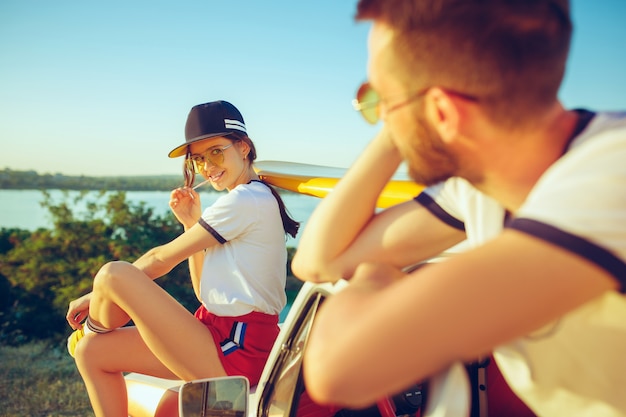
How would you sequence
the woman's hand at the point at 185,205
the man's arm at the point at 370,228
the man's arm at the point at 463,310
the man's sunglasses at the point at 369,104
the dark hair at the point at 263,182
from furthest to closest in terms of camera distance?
the woman's hand at the point at 185,205
the dark hair at the point at 263,182
the man's arm at the point at 370,228
the man's sunglasses at the point at 369,104
the man's arm at the point at 463,310

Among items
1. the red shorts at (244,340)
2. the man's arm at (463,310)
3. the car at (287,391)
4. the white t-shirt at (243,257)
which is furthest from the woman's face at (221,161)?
the man's arm at (463,310)

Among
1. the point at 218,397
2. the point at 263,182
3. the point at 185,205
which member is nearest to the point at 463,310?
the point at 218,397

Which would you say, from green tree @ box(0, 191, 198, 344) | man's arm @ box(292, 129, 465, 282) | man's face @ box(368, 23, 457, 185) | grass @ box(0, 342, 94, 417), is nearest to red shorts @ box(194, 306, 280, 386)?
man's arm @ box(292, 129, 465, 282)

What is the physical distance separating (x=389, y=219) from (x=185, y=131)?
190 cm

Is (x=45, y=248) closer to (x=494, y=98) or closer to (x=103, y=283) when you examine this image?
(x=103, y=283)

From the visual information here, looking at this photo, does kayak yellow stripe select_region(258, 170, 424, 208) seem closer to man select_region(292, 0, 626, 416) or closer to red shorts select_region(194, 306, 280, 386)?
man select_region(292, 0, 626, 416)

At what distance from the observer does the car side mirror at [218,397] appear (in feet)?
6.87

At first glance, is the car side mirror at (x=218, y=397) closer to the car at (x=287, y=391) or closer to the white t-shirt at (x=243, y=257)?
the car at (x=287, y=391)

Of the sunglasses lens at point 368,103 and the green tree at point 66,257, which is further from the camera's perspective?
the green tree at point 66,257

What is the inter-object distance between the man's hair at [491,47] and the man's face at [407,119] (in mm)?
46

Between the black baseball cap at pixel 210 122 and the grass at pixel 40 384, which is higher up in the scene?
the black baseball cap at pixel 210 122

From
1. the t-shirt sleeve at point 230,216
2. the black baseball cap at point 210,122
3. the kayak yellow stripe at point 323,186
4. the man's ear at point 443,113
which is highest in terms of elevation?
the black baseball cap at point 210,122

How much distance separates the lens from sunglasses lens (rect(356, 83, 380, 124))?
4.87ft

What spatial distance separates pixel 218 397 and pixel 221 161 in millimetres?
1472
